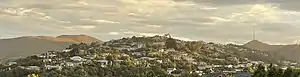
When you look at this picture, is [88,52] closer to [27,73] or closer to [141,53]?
[141,53]

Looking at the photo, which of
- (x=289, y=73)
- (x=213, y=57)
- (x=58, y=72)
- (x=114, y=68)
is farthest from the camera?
(x=213, y=57)

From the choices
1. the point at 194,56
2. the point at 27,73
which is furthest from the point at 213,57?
the point at 27,73

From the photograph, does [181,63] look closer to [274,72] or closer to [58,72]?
[58,72]

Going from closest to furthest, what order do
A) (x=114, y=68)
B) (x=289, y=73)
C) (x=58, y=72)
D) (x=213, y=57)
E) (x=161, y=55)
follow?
(x=289, y=73) → (x=58, y=72) → (x=114, y=68) → (x=161, y=55) → (x=213, y=57)

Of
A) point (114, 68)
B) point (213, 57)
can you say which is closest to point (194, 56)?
point (213, 57)

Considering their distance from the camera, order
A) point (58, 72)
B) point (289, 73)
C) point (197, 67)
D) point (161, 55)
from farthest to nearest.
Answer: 1. point (161, 55)
2. point (197, 67)
3. point (58, 72)
4. point (289, 73)

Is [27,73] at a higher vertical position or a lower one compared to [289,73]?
lower

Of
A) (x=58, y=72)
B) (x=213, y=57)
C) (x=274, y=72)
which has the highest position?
(x=274, y=72)

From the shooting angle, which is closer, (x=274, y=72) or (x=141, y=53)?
(x=274, y=72)

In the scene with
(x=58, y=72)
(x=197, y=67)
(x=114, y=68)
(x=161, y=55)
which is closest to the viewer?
(x=58, y=72)
